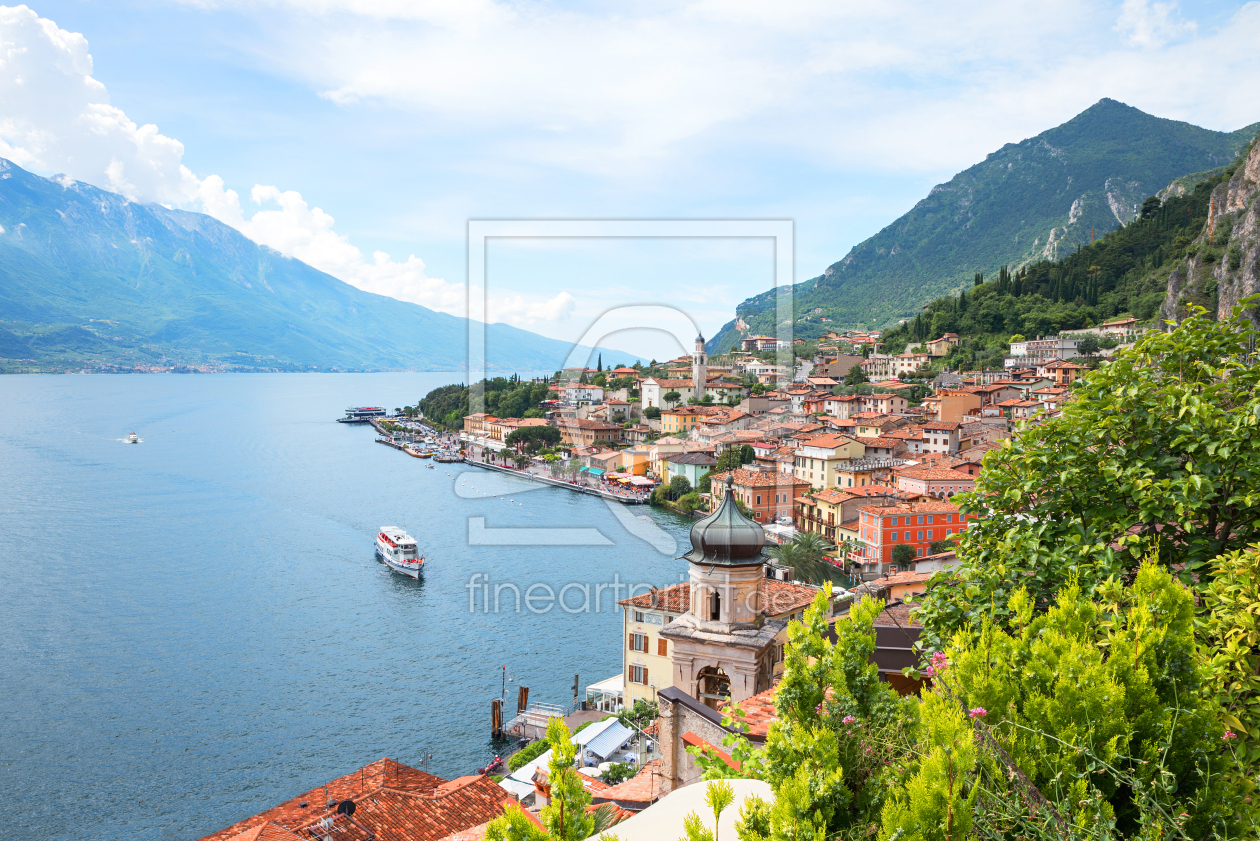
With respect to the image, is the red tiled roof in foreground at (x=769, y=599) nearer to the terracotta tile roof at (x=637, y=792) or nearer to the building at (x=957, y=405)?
the terracotta tile roof at (x=637, y=792)

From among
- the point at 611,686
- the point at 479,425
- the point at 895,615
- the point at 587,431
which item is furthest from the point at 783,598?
the point at 479,425

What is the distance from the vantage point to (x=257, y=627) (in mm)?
18844

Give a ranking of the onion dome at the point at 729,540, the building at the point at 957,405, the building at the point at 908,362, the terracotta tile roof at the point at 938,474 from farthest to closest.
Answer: the building at the point at 908,362, the building at the point at 957,405, the terracotta tile roof at the point at 938,474, the onion dome at the point at 729,540

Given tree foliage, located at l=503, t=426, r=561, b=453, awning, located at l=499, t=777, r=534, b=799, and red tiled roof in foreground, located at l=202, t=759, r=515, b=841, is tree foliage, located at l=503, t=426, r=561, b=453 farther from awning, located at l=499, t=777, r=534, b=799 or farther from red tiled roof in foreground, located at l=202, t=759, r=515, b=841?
red tiled roof in foreground, located at l=202, t=759, r=515, b=841

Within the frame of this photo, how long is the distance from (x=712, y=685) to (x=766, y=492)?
18.9 meters

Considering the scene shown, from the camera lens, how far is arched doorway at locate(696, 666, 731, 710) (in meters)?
6.95

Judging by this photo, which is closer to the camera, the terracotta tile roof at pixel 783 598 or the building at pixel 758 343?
the terracotta tile roof at pixel 783 598

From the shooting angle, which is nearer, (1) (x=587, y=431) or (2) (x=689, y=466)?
(1) (x=587, y=431)

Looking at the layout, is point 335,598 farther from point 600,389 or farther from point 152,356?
point 152,356

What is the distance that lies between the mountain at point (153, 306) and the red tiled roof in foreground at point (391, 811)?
127m

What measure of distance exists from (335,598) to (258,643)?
135 inches

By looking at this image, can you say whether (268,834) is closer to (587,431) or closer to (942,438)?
(587,431)

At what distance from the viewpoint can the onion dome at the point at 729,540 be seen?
23.1 feet

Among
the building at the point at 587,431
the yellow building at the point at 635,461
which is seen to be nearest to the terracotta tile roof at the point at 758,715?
the building at the point at 587,431
